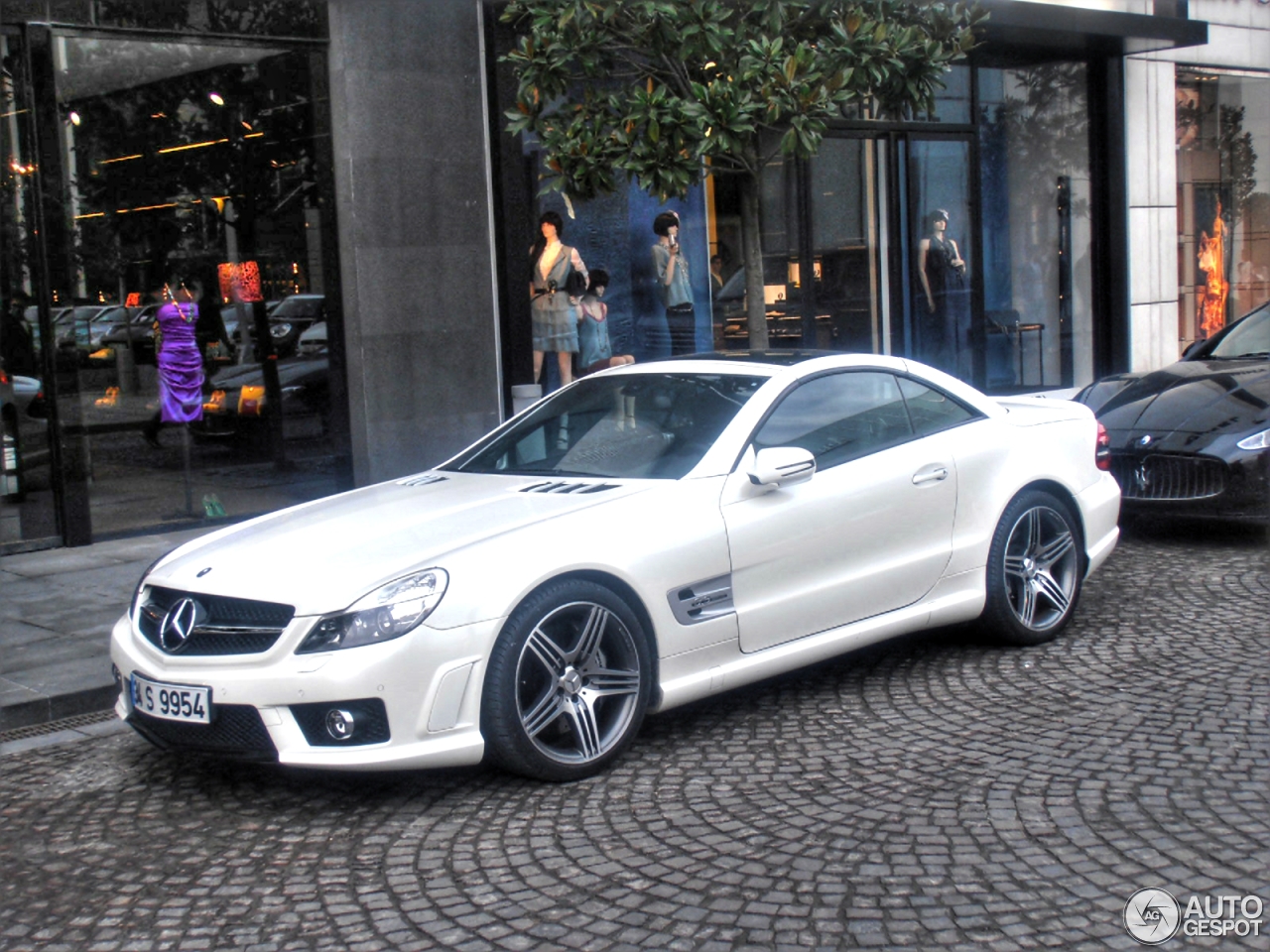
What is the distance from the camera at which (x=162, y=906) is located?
413 cm

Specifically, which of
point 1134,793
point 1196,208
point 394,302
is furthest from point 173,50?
point 1196,208

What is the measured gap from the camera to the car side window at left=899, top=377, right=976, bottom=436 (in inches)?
258

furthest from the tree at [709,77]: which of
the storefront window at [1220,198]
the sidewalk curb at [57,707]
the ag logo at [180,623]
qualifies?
the storefront window at [1220,198]

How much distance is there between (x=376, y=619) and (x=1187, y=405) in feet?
21.4

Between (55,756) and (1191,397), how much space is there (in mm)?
7218

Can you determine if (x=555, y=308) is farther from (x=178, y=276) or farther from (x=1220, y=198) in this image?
(x=1220, y=198)

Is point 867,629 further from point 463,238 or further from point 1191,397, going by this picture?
point 463,238

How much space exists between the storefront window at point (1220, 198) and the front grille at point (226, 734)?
17660 mm

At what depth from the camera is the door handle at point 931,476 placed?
6285mm

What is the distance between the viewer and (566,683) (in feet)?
16.5

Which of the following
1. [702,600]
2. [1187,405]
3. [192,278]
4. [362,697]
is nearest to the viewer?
[362,697]

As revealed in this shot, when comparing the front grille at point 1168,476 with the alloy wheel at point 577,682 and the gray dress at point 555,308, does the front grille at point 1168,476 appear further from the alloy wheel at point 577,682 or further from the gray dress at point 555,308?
the gray dress at point 555,308

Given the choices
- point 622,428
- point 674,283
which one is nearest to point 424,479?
point 622,428

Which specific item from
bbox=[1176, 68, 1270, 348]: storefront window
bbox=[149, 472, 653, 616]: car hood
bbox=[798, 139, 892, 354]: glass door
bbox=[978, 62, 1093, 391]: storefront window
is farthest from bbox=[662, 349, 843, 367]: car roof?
bbox=[1176, 68, 1270, 348]: storefront window
